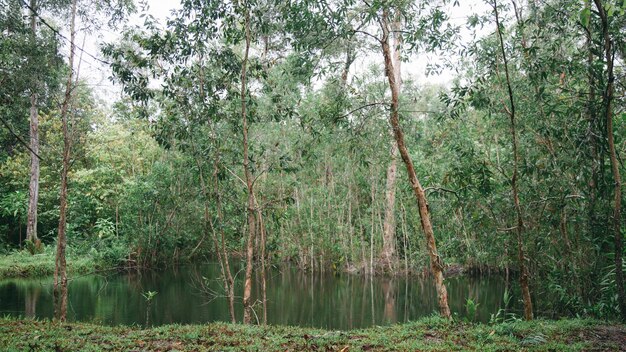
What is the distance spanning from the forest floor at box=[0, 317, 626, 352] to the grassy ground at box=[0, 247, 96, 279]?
10307 mm

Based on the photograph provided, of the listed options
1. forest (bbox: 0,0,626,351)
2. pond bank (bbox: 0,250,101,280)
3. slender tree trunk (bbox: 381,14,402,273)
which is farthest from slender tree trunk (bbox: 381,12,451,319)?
pond bank (bbox: 0,250,101,280)

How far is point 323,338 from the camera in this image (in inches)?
200

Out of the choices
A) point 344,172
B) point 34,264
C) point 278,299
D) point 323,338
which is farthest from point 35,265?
point 323,338

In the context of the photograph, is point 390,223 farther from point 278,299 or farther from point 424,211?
point 424,211

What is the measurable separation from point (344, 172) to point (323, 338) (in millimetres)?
13380

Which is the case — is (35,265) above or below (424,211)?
below

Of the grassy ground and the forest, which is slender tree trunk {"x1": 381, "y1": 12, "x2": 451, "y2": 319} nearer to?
the forest

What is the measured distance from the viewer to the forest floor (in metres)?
4.61

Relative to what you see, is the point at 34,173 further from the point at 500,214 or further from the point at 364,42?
the point at 500,214

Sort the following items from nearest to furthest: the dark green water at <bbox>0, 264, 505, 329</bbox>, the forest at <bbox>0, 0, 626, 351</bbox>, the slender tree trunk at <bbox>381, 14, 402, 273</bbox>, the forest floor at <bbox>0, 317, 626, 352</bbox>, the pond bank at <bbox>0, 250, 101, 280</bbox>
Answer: the forest floor at <bbox>0, 317, 626, 352</bbox> < the forest at <bbox>0, 0, 626, 351</bbox> < the dark green water at <bbox>0, 264, 505, 329</bbox> < the pond bank at <bbox>0, 250, 101, 280</bbox> < the slender tree trunk at <bbox>381, 14, 402, 273</bbox>

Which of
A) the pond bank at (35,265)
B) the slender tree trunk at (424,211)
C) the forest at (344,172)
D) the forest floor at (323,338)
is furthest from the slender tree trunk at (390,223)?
the forest floor at (323,338)

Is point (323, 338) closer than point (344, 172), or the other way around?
point (323, 338)

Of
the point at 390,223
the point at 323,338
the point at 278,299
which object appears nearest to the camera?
the point at 323,338

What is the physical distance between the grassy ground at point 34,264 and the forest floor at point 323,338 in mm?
10307
